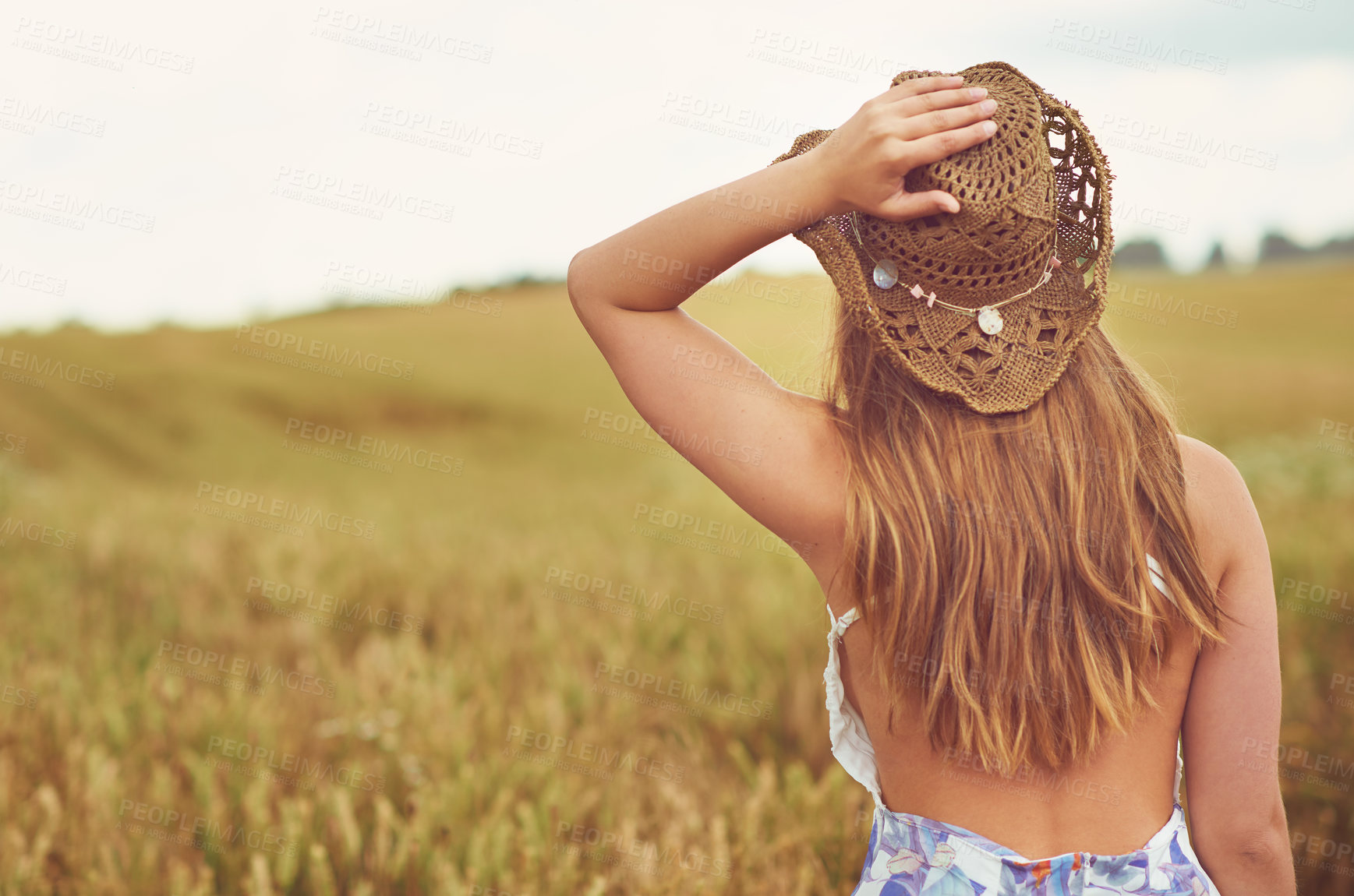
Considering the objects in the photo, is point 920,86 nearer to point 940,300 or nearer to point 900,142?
point 900,142

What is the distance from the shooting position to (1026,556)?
145cm

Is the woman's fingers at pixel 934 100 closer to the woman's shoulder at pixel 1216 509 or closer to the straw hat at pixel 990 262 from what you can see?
the straw hat at pixel 990 262

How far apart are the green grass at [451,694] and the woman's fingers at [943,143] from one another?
599 mm

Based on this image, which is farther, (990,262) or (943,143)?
(990,262)

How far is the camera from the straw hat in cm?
137

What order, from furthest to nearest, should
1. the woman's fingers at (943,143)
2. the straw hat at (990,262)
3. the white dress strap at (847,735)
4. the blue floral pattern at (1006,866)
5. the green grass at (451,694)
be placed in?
the green grass at (451,694) → the white dress strap at (847,735) → the blue floral pattern at (1006,866) → the straw hat at (990,262) → the woman's fingers at (943,143)

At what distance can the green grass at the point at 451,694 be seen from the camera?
2.70 m

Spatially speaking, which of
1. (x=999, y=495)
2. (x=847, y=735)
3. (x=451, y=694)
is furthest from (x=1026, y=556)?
(x=451, y=694)

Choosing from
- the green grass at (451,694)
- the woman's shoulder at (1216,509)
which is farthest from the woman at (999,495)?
the green grass at (451,694)

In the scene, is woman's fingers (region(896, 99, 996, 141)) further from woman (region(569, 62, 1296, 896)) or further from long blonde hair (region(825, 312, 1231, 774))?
long blonde hair (region(825, 312, 1231, 774))

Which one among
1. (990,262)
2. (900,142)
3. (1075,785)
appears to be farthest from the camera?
(1075,785)

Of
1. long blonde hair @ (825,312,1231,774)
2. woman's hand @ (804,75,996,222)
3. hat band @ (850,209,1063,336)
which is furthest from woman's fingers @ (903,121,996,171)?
long blonde hair @ (825,312,1231,774)

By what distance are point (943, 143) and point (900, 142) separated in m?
0.07

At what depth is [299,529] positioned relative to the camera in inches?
283
